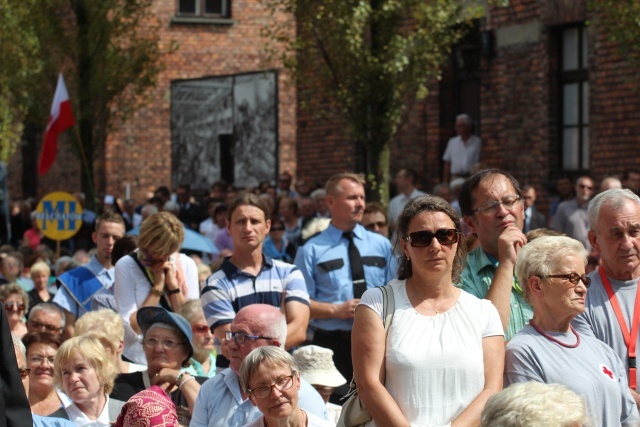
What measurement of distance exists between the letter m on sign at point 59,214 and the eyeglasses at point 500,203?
43.0 ft

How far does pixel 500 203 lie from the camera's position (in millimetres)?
6273

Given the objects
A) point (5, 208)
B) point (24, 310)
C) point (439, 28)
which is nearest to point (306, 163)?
point (5, 208)

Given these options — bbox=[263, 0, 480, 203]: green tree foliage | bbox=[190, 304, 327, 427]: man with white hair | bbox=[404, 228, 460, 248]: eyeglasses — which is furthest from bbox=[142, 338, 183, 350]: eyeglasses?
bbox=[263, 0, 480, 203]: green tree foliage

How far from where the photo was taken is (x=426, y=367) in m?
5.46

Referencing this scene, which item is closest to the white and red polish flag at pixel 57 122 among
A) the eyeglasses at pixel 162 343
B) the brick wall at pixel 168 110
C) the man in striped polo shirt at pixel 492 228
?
the brick wall at pixel 168 110

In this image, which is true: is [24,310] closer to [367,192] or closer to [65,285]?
[65,285]

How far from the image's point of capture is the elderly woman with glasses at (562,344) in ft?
18.4

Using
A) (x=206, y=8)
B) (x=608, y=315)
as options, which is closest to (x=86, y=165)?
(x=206, y=8)

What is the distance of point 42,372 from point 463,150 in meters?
11.3

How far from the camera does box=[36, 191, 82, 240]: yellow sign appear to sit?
61.5 ft

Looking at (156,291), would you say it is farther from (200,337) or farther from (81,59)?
(81,59)

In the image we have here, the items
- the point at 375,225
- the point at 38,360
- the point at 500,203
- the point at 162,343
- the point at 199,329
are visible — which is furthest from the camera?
the point at 375,225

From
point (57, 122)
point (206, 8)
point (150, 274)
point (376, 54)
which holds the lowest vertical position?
point (150, 274)

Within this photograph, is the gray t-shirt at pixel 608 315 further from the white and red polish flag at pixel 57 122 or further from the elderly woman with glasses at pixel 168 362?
the white and red polish flag at pixel 57 122
